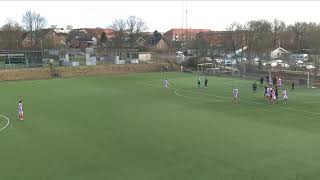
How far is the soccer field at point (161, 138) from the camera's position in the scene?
1781cm

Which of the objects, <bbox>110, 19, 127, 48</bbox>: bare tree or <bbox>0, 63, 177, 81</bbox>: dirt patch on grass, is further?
<bbox>110, 19, 127, 48</bbox>: bare tree

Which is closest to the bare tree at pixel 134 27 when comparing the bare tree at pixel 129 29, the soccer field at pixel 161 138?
the bare tree at pixel 129 29

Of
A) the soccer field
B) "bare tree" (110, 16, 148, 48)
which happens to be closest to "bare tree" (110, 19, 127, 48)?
"bare tree" (110, 16, 148, 48)

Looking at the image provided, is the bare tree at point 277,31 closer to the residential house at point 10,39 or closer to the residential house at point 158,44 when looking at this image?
the residential house at point 158,44

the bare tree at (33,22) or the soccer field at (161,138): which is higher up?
the bare tree at (33,22)

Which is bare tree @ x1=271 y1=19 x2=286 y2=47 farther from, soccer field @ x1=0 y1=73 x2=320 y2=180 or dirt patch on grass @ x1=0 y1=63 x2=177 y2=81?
soccer field @ x1=0 y1=73 x2=320 y2=180

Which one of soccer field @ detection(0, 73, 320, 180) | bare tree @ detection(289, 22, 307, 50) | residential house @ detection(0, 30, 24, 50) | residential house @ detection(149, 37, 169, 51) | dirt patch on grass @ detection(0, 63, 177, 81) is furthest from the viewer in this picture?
residential house @ detection(149, 37, 169, 51)

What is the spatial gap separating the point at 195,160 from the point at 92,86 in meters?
35.3

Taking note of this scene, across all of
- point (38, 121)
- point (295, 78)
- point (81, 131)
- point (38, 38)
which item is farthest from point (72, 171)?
point (38, 38)

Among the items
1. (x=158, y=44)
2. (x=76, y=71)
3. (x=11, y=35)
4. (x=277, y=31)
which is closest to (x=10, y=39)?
(x=11, y=35)

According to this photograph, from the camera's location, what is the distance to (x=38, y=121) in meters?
29.5

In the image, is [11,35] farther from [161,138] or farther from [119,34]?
[161,138]

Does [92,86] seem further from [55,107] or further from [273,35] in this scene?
[273,35]

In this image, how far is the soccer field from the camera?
17.8 metres
